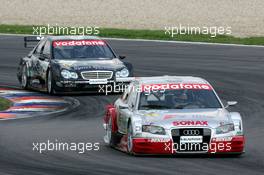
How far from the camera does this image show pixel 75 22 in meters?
50.0

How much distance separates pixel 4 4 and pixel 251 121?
4074cm

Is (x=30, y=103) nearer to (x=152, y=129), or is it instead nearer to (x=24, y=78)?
(x=24, y=78)

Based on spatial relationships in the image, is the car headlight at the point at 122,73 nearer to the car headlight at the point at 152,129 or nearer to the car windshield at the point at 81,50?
the car windshield at the point at 81,50

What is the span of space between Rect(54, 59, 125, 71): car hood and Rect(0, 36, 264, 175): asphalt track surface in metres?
0.89

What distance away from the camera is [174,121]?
1514 cm

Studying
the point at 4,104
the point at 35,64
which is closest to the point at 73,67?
the point at 35,64

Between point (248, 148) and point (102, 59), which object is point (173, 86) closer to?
point (248, 148)

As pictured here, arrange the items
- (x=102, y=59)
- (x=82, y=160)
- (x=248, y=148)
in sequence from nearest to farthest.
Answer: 1. (x=82, y=160)
2. (x=248, y=148)
3. (x=102, y=59)

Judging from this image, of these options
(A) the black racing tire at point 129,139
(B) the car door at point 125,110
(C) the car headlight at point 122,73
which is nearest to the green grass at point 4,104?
(C) the car headlight at point 122,73

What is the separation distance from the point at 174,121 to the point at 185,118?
18 cm

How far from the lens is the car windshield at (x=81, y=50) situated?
2566 centimetres

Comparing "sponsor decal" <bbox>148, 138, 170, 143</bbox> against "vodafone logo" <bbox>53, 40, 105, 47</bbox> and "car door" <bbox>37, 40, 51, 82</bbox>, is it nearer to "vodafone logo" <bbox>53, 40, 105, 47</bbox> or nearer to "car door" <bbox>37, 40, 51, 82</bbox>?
"car door" <bbox>37, 40, 51, 82</bbox>

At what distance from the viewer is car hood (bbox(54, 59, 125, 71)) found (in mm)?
24938

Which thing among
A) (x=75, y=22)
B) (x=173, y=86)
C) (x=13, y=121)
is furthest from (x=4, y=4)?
(x=173, y=86)
